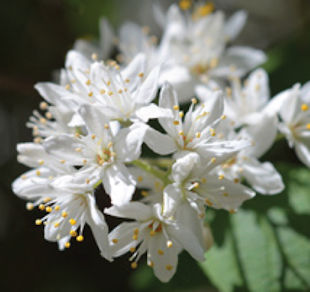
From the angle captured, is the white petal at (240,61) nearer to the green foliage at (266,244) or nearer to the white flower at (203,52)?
the white flower at (203,52)

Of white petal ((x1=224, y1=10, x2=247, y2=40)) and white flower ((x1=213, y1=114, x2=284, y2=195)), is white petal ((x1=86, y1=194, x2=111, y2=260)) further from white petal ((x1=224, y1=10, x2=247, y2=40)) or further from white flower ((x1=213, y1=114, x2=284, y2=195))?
white petal ((x1=224, y1=10, x2=247, y2=40))

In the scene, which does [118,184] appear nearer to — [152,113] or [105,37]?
[152,113]

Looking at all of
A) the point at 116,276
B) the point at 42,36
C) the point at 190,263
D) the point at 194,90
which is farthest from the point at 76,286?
the point at 42,36

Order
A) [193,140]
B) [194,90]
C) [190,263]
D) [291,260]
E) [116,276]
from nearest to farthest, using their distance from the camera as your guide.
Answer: [193,140], [291,260], [190,263], [194,90], [116,276]

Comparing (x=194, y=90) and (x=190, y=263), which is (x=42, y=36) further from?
(x=190, y=263)

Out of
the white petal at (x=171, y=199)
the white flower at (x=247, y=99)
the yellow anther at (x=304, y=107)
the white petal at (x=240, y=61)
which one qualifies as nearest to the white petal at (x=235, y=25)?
the white petal at (x=240, y=61)

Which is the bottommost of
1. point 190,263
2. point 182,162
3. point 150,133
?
point 190,263

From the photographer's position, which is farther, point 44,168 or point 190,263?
point 190,263
